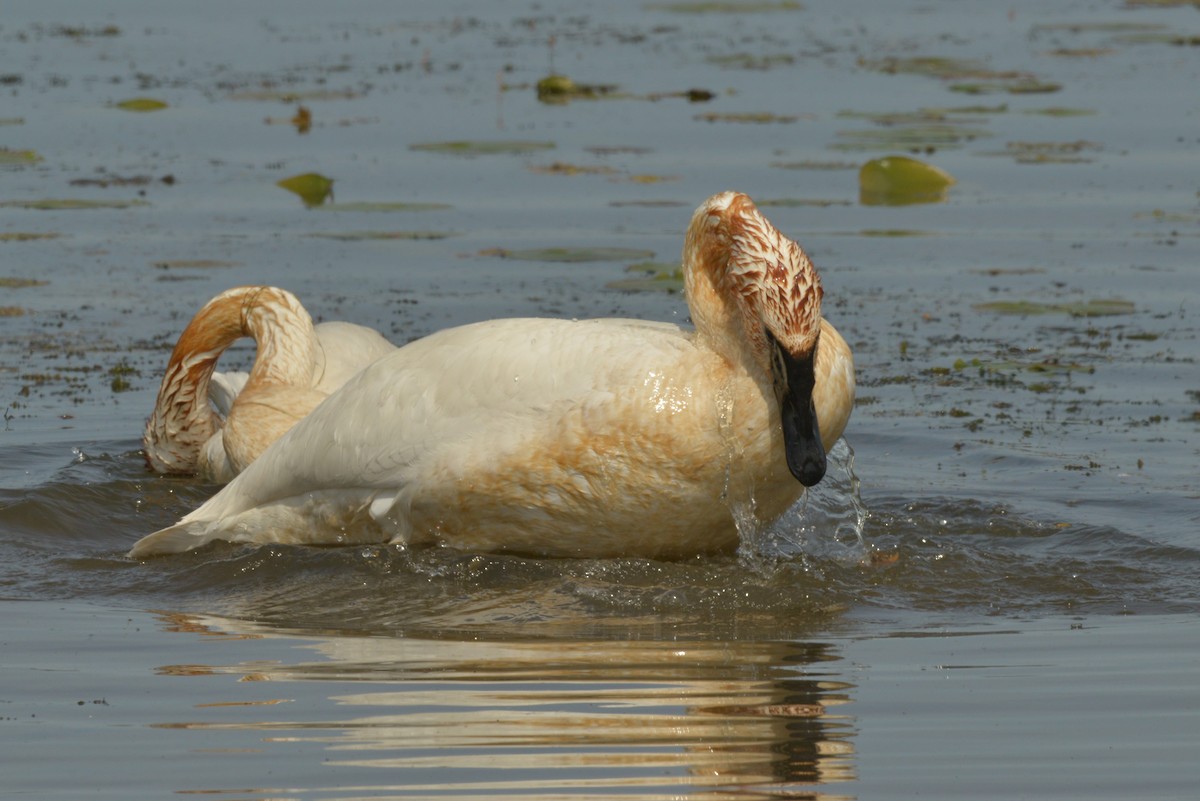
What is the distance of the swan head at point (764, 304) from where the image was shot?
24.0 ft

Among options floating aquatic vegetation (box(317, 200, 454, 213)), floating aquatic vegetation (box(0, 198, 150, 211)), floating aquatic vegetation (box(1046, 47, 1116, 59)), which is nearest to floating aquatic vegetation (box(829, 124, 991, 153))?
floating aquatic vegetation (box(317, 200, 454, 213))

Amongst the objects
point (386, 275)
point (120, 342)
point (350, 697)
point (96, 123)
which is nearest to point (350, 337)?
point (120, 342)

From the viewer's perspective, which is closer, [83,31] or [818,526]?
[818,526]

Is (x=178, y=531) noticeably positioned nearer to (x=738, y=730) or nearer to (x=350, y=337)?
(x=350, y=337)

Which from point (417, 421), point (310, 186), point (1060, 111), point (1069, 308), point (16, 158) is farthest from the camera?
point (1060, 111)

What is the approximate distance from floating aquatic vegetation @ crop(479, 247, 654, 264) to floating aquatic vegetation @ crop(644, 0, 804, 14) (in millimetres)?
12260

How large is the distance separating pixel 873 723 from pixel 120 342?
757cm

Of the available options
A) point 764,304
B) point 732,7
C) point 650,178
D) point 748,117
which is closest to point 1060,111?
point 748,117

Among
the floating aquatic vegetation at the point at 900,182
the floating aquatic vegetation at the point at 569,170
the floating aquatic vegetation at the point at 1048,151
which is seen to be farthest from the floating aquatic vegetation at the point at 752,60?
the floating aquatic vegetation at the point at 900,182

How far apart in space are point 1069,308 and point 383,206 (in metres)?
5.13

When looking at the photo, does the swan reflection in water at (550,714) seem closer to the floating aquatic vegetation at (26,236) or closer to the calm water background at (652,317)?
the calm water background at (652,317)

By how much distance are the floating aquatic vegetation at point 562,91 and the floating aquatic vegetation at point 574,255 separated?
5815 millimetres

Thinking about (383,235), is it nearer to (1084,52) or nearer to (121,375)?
(121,375)

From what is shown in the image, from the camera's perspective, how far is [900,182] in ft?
52.2
